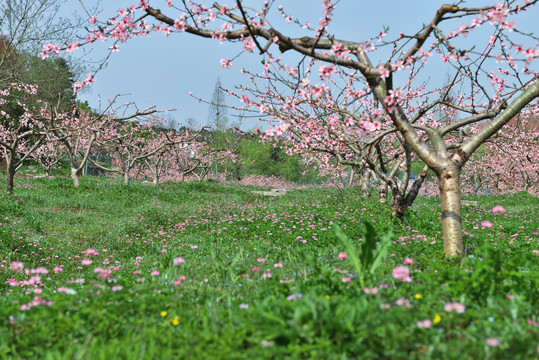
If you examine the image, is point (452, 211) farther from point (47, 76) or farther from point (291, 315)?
point (47, 76)

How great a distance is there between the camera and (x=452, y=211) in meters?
4.40

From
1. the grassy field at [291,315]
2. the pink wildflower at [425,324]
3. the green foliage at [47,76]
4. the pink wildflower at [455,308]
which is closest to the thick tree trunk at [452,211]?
the grassy field at [291,315]

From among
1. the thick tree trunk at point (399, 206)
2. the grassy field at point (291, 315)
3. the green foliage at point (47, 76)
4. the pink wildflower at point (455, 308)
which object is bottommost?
the grassy field at point (291, 315)

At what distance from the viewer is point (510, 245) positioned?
600cm

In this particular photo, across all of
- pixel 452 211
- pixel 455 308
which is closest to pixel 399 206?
pixel 452 211

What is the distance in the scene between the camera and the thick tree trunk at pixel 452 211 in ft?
14.4

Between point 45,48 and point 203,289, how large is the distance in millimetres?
4176

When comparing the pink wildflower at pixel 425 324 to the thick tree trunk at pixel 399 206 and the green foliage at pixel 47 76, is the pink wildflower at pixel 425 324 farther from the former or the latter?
the green foliage at pixel 47 76

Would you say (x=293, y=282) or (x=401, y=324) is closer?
(x=401, y=324)

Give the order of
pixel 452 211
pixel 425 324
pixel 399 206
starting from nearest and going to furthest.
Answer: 1. pixel 425 324
2. pixel 452 211
3. pixel 399 206

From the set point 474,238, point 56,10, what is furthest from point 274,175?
point 474,238

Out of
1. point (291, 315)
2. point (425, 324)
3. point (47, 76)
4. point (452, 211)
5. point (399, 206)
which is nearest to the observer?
point (425, 324)

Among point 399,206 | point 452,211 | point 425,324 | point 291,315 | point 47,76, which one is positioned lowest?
point 291,315

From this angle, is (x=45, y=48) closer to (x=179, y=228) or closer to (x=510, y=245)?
(x=179, y=228)
